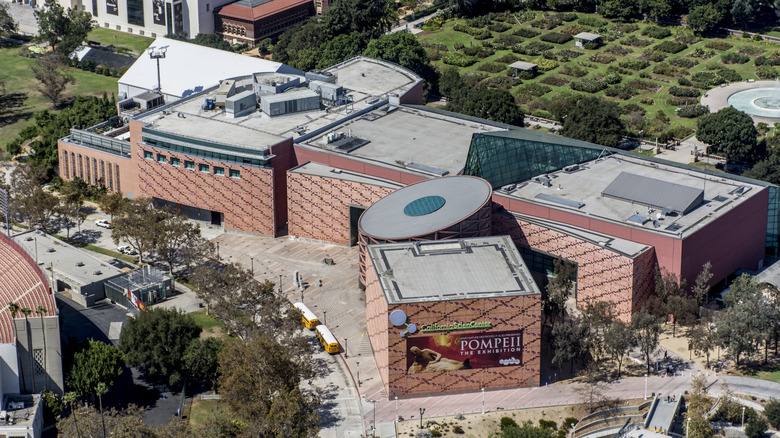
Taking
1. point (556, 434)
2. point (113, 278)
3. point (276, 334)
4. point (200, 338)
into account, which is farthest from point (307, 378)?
point (113, 278)

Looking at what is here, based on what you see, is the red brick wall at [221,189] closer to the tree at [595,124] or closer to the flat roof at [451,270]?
the flat roof at [451,270]

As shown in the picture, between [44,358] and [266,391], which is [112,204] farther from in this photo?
[266,391]

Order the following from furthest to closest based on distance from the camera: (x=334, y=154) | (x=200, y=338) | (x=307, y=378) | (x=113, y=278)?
(x=334, y=154) → (x=113, y=278) → (x=200, y=338) → (x=307, y=378)

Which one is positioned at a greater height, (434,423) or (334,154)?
(334,154)

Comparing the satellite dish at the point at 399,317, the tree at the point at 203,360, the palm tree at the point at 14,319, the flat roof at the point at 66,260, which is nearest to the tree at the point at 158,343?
the tree at the point at 203,360

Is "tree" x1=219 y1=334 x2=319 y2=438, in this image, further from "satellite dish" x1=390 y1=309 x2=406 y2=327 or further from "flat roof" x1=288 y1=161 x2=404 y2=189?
"flat roof" x1=288 y1=161 x2=404 y2=189

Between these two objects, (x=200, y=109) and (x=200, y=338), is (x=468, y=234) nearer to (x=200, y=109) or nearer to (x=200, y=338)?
(x=200, y=338)
